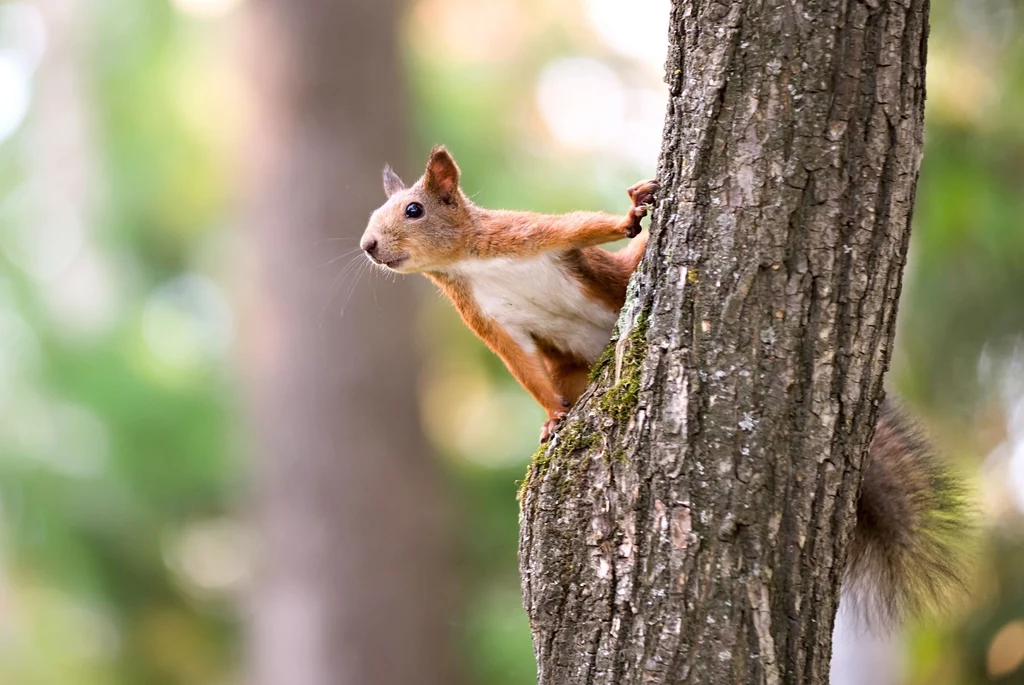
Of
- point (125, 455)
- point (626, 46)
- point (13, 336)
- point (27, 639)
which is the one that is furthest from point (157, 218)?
point (626, 46)

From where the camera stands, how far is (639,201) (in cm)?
159

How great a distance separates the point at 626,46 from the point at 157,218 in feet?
9.01

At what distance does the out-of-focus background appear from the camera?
4363mm

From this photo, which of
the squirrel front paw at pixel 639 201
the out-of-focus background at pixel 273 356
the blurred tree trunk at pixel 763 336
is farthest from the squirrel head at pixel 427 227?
the out-of-focus background at pixel 273 356

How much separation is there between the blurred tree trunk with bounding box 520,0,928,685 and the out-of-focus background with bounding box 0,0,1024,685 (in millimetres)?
1847

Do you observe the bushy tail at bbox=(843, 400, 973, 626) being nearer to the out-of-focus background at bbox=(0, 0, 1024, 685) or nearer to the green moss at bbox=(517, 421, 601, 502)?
the green moss at bbox=(517, 421, 601, 502)

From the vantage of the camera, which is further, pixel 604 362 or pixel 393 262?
pixel 393 262

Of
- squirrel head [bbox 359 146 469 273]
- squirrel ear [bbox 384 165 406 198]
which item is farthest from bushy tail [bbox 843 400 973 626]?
squirrel ear [bbox 384 165 406 198]

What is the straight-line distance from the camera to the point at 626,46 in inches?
245

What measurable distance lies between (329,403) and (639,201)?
9.76 feet

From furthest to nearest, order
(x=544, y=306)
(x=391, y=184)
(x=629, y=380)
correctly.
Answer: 1. (x=391, y=184)
2. (x=544, y=306)
3. (x=629, y=380)

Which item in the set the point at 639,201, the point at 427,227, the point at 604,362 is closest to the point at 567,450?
the point at 604,362

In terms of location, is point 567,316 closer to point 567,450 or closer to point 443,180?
point 443,180

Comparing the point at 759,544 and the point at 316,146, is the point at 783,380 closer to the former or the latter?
the point at 759,544
